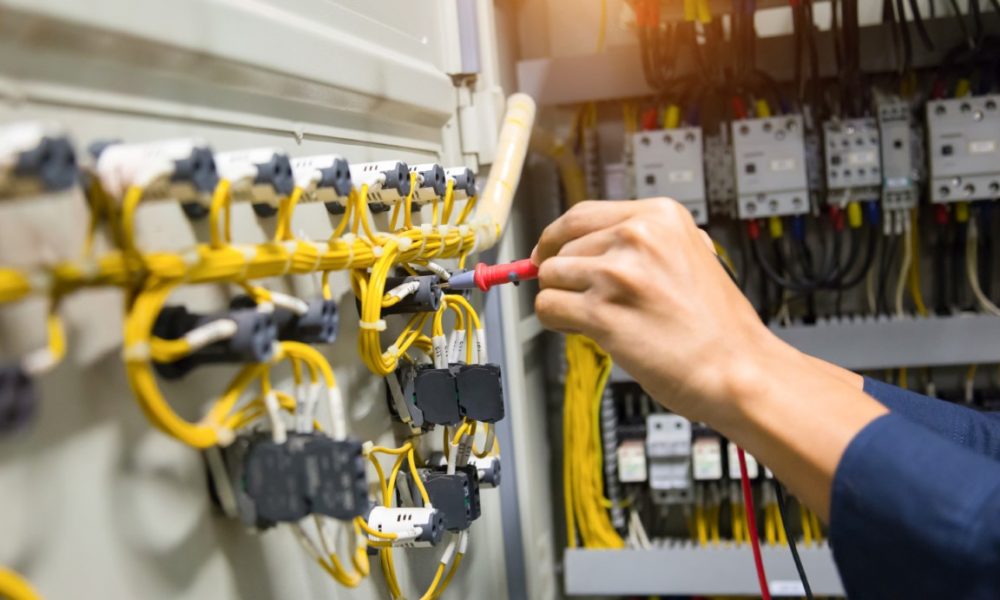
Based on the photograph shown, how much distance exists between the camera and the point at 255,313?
0.54 meters

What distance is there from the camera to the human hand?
622 mm

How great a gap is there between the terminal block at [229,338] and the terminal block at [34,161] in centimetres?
13

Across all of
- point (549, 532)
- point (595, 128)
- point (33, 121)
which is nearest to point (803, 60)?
point (595, 128)

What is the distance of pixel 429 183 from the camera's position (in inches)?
34.0

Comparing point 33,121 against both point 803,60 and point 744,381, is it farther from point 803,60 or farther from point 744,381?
point 803,60

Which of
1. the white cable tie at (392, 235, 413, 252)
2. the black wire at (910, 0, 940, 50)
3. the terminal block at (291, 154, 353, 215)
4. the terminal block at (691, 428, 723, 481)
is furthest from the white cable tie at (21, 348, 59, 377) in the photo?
the black wire at (910, 0, 940, 50)

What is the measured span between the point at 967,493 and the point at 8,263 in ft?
1.91

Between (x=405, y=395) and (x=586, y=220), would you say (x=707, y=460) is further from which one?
(x=586, y=220)

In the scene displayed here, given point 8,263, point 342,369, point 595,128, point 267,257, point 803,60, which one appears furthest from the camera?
point 595,128

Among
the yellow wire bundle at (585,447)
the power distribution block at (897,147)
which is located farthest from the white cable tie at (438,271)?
the power distribution block at (897,147)

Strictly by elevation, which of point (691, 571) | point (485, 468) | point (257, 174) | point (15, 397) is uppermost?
point (257, 174)

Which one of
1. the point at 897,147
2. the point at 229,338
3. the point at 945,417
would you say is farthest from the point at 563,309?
the point at 897,147

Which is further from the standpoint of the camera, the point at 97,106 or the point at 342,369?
the point at 342,369

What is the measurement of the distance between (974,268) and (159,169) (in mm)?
1560
